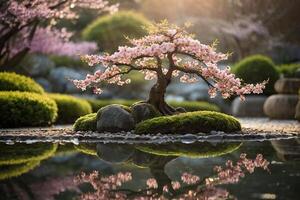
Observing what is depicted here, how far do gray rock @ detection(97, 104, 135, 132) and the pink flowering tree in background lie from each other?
5654 mm

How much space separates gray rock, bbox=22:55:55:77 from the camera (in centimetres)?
2447

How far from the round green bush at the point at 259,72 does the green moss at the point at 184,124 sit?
10277 millimetres

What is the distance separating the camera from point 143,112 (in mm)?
12859

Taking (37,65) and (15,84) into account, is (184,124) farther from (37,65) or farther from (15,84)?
(37,65)

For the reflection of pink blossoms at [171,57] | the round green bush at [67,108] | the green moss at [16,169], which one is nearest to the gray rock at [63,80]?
the round green bush at [67,108]

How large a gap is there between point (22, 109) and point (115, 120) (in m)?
3.81

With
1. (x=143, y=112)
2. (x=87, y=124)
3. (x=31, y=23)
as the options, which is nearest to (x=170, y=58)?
(x=143, y=112)

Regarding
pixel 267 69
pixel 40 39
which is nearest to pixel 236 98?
pixel 267 69

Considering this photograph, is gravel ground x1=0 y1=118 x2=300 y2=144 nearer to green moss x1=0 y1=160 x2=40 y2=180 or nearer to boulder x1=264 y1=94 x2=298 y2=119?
green moss x1=0 y1=160 x2=40 y2=180

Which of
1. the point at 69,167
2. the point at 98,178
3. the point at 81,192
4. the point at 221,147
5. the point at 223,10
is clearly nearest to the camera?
the point at 81,192

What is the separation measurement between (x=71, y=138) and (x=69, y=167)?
12.6 ft

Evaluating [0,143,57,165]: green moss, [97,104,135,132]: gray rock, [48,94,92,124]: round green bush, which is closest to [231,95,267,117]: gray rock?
[48,94,92,124]: round green bush

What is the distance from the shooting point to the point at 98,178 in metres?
7.27

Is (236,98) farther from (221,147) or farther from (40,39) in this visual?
(221,147)
